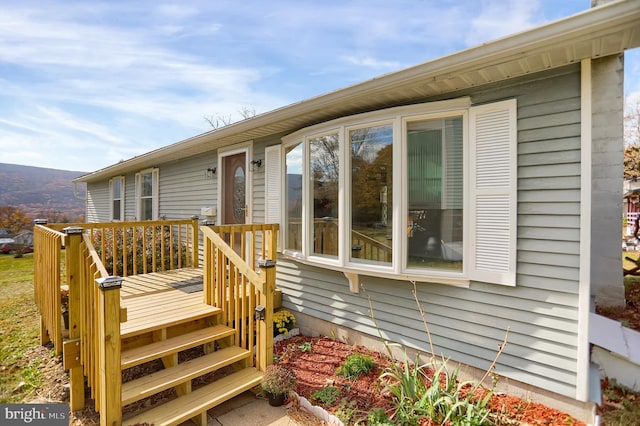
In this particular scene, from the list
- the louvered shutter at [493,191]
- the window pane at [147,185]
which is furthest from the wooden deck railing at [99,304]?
the window pane at [147,185]

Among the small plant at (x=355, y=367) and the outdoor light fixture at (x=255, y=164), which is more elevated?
the outdoor light fixture at (x=255, y=164)

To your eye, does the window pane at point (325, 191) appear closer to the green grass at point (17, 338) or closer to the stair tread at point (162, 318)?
the stair tread at point (162, 318)

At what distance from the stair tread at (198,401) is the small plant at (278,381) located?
7.4 inches

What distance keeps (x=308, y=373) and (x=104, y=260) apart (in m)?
4.75

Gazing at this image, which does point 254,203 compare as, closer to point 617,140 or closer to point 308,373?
point 308,373

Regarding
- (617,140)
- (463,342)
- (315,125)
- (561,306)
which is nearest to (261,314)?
(463,342)

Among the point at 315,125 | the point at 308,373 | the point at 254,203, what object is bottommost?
the point at 308,373

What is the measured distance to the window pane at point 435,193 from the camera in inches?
116

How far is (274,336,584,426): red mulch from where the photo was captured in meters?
2.50

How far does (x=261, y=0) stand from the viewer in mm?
4953

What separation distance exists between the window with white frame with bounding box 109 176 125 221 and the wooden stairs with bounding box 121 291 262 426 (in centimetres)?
728

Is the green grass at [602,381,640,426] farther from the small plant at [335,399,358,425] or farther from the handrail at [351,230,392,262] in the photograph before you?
the handrail at [351,230,392,262]

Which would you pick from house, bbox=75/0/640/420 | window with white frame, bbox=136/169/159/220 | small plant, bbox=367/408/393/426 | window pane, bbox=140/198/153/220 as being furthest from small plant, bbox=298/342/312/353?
window pane, bbox=140/198/153/220

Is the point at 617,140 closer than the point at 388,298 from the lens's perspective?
Yes
